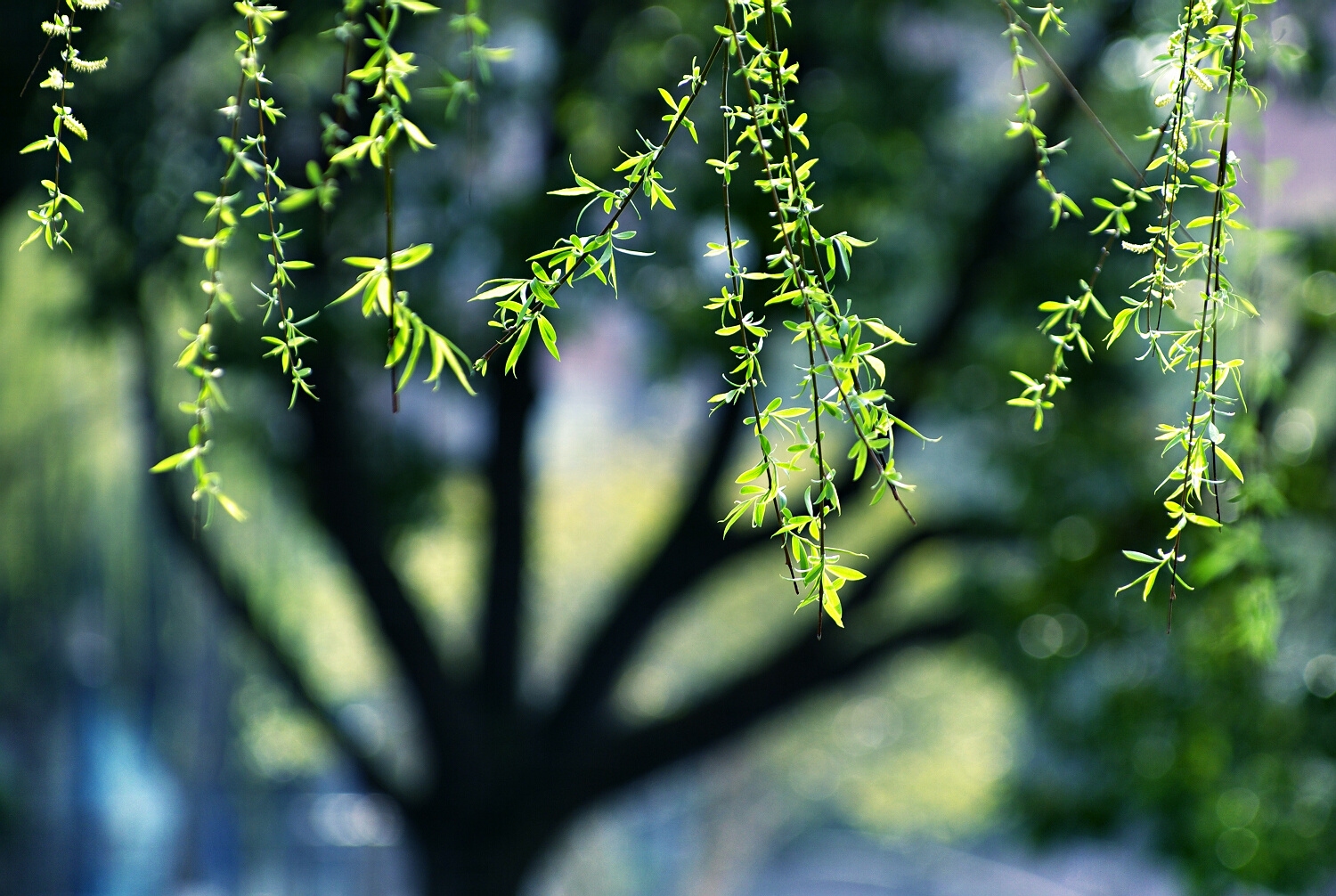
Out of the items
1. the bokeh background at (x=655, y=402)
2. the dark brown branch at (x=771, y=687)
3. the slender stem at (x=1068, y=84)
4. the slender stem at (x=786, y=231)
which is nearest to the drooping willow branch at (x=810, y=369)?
the slender stem at (x=786, y=231)

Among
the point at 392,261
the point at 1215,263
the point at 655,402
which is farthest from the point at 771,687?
the point at 392,261

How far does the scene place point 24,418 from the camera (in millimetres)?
4020

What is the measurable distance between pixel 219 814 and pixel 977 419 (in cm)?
337

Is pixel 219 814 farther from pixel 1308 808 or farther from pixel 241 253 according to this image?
pixel 1308 808

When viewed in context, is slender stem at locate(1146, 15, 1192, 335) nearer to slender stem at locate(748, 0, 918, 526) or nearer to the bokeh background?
slender stem at locate(748, 0, 918, 526)

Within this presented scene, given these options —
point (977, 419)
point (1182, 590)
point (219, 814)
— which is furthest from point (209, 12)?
point (219, 814)

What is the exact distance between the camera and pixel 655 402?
3680mm

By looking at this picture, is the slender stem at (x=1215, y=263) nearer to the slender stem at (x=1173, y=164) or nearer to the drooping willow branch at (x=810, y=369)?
the slender stem at (x=1173, y=164)

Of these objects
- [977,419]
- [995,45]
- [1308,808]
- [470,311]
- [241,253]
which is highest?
[995,45]

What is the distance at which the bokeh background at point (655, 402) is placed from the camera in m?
2.37

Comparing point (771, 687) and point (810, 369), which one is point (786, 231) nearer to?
point (810, 369)

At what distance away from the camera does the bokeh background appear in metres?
2.37

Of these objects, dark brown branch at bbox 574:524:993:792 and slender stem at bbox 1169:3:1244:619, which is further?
dark brown branch at bbox 574:524:993:792

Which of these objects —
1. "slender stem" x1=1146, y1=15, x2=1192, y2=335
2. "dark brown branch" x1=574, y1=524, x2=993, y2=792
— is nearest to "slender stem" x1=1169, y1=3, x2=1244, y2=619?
"slender stem" x1=1146, y1=15, x2=1192, y2=335
